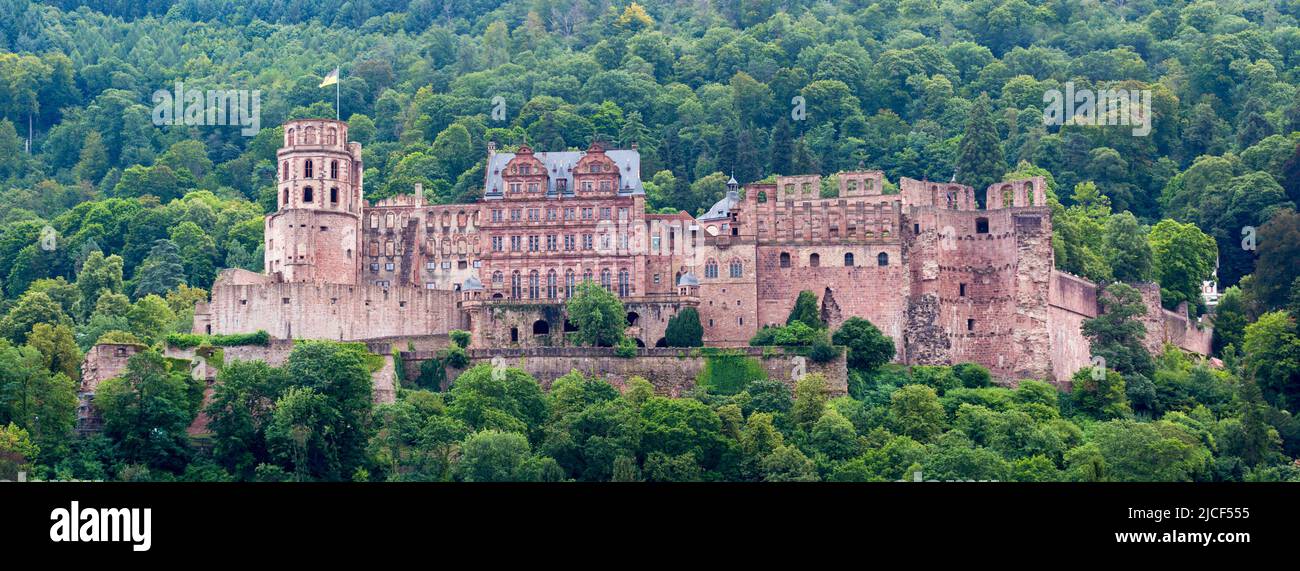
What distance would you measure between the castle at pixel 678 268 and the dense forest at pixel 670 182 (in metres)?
2.25

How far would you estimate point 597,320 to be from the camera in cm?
9225

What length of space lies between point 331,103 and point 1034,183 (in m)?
61.6

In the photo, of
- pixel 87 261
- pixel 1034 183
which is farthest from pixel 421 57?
pixel 1034 183

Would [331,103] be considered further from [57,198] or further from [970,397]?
[970,397]

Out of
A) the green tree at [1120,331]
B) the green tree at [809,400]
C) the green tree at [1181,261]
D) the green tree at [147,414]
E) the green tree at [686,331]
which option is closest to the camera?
the green tree at [147,414]

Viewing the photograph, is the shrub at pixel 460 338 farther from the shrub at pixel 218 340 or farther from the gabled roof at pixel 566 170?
the gabled roof at pixel 566 170

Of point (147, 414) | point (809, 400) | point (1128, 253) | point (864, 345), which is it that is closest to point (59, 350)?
point (147, 414)

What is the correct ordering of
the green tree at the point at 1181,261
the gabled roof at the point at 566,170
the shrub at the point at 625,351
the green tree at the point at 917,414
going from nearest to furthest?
1. the green tree at the point at 917,414
2. the shrub at the point at 625,351
3. the gabled roof at the point at 566,170
4. the green tree at the point at 1181,261

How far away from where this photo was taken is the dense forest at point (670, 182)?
82750 mm

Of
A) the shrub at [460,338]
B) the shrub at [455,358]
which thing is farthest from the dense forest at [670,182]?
the shrub at [460,338]

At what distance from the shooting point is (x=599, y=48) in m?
158

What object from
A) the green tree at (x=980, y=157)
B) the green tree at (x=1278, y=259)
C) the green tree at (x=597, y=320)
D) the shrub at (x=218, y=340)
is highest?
the green tree at (x=980, y=157)

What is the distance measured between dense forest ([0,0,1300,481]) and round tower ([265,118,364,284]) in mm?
5321
